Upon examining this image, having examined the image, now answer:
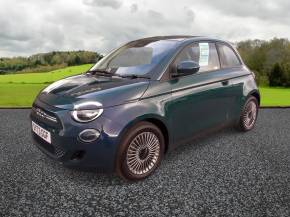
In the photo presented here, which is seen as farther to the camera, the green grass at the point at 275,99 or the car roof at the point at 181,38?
the green grass at the point at 275,99

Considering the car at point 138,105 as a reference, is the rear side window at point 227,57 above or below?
above

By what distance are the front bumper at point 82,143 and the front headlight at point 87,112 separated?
0.04 meters

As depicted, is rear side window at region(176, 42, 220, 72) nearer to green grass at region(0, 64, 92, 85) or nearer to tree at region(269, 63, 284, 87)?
green grass at region(0, 64, 92, 85)

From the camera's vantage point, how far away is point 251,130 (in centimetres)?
579

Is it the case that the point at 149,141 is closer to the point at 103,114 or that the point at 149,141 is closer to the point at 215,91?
the point at 103,114

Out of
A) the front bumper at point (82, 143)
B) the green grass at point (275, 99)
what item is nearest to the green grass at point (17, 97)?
the front bumper at point (82, 143)

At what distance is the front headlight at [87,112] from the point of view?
3.02 meters

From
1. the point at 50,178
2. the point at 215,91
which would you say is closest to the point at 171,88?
the point at 215,91

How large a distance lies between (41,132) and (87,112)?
2.51 ft

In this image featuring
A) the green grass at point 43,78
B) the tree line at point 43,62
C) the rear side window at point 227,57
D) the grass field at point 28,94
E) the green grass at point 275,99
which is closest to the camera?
the rear side window at point 227,57

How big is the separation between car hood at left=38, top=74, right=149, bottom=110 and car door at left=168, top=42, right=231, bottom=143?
528 millimetres

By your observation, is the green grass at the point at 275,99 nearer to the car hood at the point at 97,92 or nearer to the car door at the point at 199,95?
the car door at the point at 199,95

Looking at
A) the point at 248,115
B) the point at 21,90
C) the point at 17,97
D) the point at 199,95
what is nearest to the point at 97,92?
the point at 199,95

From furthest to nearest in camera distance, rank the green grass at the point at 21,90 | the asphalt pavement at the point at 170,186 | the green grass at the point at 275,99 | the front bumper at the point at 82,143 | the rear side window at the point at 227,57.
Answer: the green grass at the point at 275,99 < the green grass at the point at 21,90 < the rear side window at the point at 227,57 < the front bumper at the point at 82,143 < the asphalt pavement at the point at 170,186
